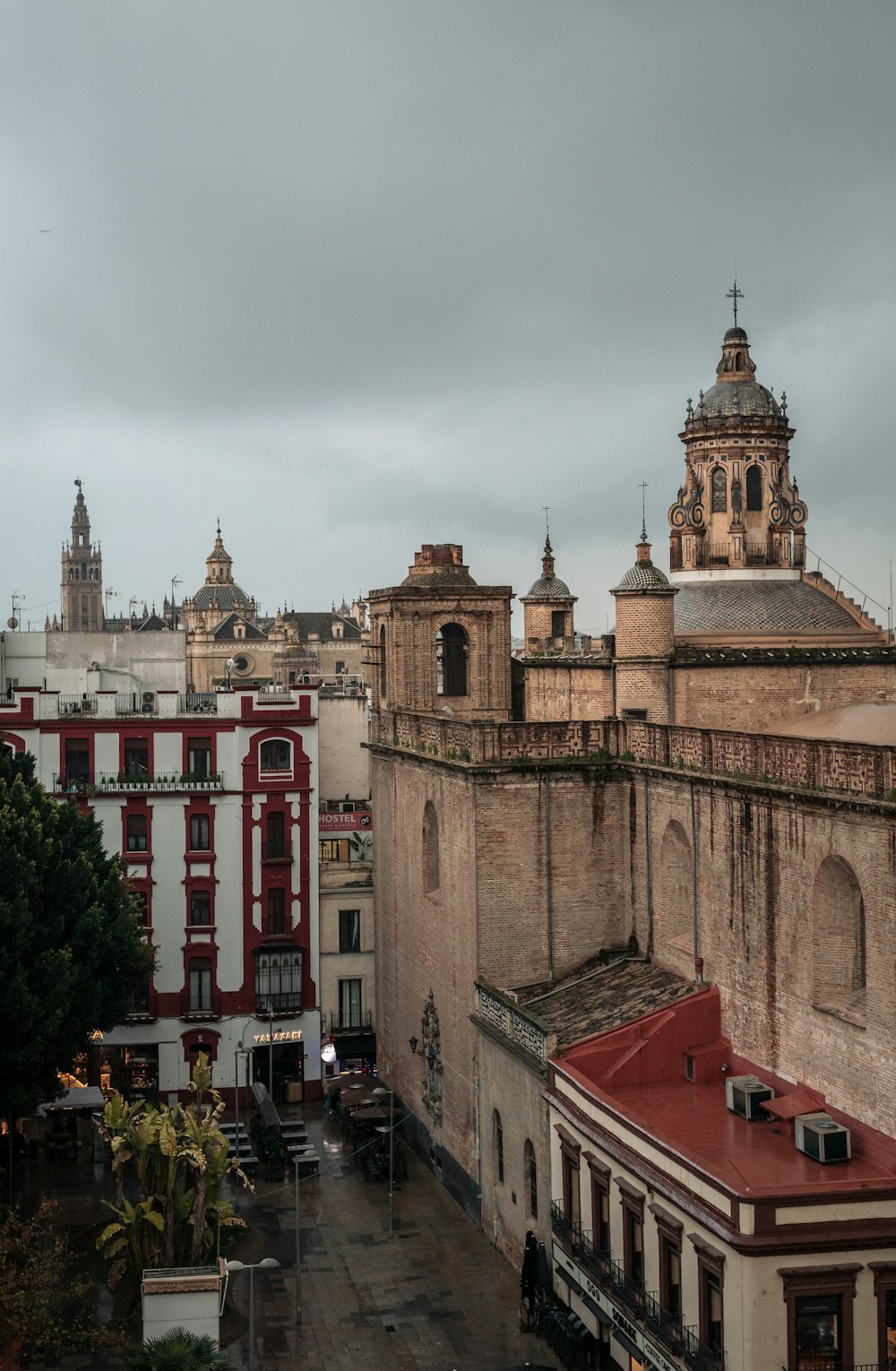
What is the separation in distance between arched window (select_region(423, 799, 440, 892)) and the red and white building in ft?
25.3

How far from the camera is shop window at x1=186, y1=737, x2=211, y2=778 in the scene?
4778 centimetres

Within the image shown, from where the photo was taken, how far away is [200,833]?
4756 cm

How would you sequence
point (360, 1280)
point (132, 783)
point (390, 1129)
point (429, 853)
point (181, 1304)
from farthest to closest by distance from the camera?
1. point (132, 783)
2. point (429, 853)
3. point (390, 1129)
4. point (360, 1280)
5. point (181, 1304)

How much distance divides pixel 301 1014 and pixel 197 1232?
16.7 meters

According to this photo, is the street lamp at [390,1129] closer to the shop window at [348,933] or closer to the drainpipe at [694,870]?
the shop window at [348,933]

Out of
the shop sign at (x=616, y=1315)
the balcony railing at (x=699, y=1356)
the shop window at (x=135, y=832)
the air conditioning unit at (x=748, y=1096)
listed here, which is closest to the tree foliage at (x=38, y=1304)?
the shop sign at (x=616, y=1315)

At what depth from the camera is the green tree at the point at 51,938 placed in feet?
113

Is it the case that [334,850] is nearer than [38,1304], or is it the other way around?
[38,1304]

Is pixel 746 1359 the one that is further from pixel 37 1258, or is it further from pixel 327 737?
pixel 327 737

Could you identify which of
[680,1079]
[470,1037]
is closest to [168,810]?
[470,1037]

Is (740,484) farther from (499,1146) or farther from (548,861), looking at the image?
(499,1146)

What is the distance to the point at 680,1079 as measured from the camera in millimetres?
29781

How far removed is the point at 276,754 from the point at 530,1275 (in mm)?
20764

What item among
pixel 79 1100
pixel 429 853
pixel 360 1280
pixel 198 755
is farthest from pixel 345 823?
pixel 360 1280
